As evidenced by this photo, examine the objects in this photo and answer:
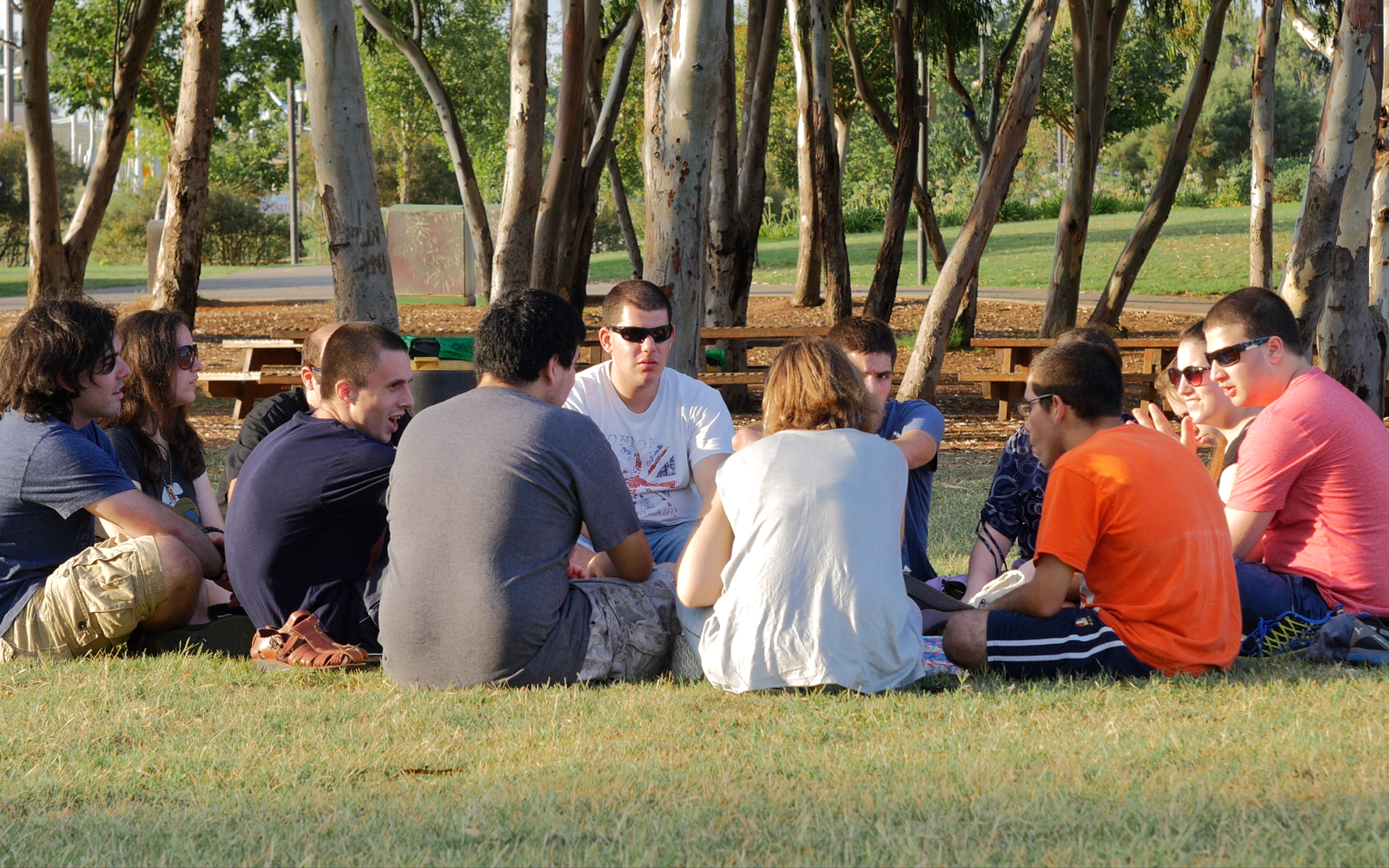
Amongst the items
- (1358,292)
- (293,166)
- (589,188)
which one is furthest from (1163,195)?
(293,166)

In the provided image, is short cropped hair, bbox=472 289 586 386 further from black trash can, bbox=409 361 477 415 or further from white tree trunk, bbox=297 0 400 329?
black trash can, bbox=409 361 477 415

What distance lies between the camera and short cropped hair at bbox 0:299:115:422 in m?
4.44

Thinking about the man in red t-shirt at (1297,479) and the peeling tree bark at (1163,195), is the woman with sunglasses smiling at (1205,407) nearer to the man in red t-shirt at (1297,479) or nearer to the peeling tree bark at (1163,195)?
the man in red t-shirt at (1297,479)

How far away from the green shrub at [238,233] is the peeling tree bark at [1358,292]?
1541 inches

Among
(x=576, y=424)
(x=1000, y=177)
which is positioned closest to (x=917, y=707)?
(x=576, y=424)

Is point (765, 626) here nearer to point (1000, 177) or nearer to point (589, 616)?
point (589, 616)

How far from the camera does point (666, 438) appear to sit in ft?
18.0

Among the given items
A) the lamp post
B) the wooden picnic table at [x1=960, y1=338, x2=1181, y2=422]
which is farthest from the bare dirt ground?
the lamp post

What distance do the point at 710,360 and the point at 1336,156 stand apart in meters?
6.18

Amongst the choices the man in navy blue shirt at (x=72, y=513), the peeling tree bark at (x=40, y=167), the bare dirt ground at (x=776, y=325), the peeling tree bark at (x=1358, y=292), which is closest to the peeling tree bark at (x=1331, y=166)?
the peeling tree bark at (x=1358, y=292)

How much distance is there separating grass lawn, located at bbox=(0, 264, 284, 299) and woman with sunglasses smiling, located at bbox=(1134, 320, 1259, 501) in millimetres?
28122

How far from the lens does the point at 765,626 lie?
13.3ft

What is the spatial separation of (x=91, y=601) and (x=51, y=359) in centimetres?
85

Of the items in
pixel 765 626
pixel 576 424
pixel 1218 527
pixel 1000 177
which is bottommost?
pixel 765 626
